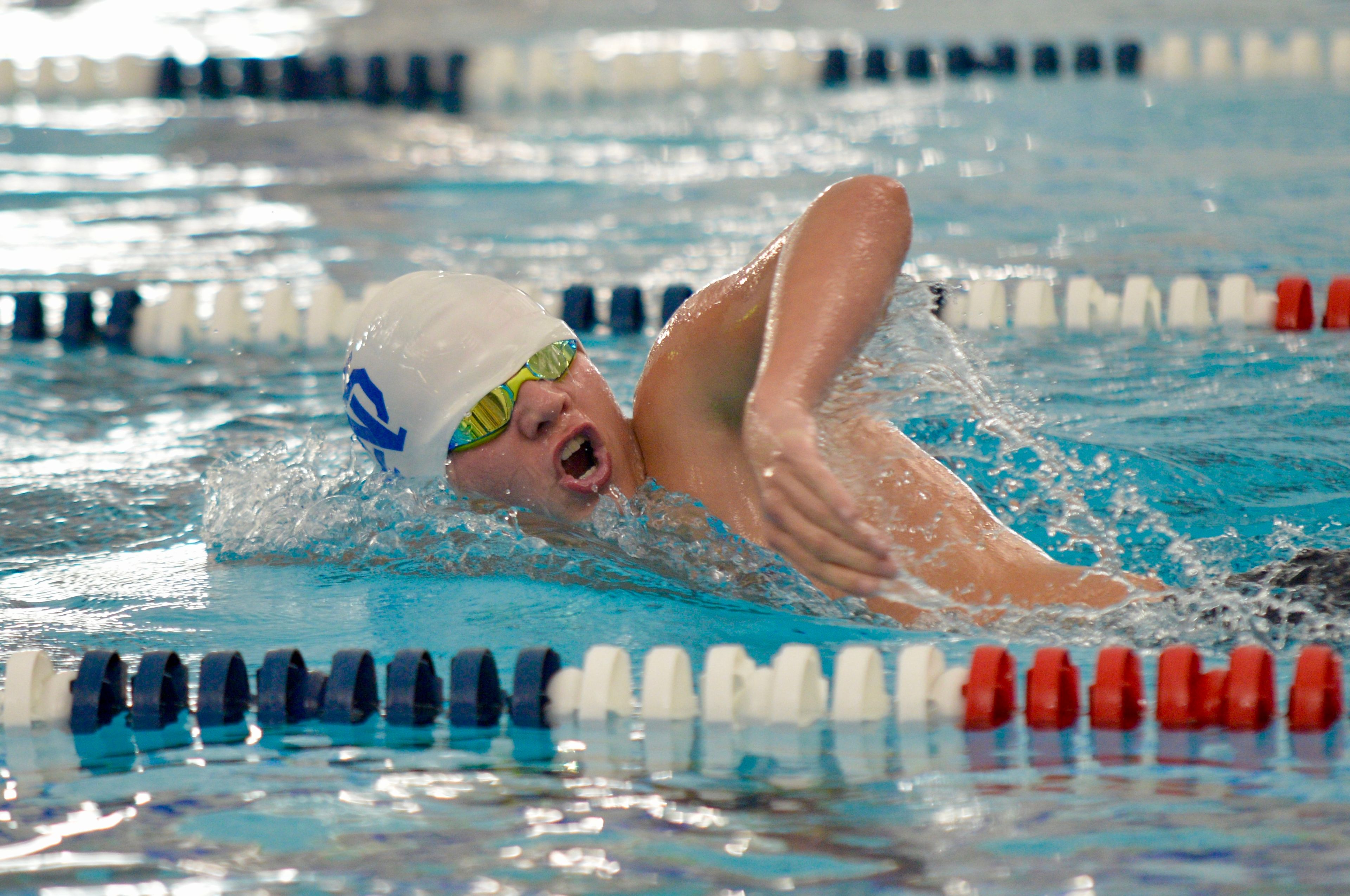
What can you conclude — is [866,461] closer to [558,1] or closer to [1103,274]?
[1103,274]

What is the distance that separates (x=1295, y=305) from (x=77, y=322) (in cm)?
328

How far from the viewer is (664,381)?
8.32 ft

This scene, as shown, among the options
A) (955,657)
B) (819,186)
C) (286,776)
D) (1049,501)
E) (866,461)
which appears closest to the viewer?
(286,776)

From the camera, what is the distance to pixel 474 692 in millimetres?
2100

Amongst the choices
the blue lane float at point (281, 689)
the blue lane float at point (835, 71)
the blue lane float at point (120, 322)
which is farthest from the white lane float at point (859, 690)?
the blue lane float at point (835, 71)

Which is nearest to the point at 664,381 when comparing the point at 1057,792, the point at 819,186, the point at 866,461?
the point at 866,461

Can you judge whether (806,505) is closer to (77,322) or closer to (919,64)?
(77,322)

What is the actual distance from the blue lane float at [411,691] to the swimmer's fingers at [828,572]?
0.54 metres

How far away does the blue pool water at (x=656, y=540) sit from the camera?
1.67 metres

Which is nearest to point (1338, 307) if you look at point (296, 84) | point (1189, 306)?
point (1189, 306)

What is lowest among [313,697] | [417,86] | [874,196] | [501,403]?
[313,697]

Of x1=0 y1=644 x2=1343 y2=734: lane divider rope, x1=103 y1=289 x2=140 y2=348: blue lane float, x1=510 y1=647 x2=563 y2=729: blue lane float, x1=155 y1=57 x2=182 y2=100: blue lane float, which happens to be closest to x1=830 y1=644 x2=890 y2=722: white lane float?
x1=0 y1=644 x2=1343 y2=734: lane divider rope

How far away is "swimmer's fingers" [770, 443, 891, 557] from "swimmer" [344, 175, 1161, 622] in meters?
0.34

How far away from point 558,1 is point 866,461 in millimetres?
8049
